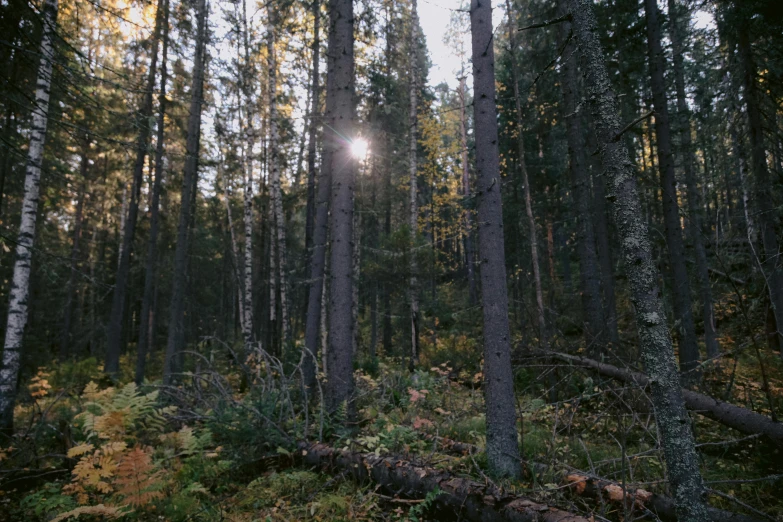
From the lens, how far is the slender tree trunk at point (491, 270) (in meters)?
5.07

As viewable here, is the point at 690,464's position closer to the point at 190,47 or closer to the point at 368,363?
the point at 368,363

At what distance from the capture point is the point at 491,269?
541 centimetres

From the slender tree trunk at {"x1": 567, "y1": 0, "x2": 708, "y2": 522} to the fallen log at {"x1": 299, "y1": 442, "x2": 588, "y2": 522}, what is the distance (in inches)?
39.1

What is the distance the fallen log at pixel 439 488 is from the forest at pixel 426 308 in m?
0.03

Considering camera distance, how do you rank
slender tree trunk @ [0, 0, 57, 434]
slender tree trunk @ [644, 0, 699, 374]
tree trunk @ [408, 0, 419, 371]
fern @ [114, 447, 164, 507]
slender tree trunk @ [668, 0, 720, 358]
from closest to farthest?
1. fern @ [114, 447, 164, 507]
2. slender tree trunk @ [0, 0, 57, 434]
3. slender tree trunk @ [644, 0, 699, 374]
4. slender tree trunk @ [668, 0, 720, 358]
5. tree trunk @ [408, 0, 419, 371]

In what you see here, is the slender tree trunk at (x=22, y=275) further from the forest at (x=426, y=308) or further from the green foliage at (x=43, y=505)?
the green foliage at (x=43, y=505)

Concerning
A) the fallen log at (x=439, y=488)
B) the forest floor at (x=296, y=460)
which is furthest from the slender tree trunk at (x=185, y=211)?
the fallen log at (x=439, y=488)

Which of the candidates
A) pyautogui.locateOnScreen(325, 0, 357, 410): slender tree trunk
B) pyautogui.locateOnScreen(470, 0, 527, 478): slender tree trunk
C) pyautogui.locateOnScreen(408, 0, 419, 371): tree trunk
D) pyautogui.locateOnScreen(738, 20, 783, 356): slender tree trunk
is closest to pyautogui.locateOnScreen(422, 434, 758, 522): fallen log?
pyautogui.locateOnScreen(470, 0, 527, 478): slender tree trunk

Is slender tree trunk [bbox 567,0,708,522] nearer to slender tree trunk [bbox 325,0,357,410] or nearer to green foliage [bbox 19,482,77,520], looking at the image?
slender tree trunk [bbox 325,0,357,410]

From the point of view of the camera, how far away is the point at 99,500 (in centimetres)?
492

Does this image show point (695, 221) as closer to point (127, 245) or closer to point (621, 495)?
point (621, 495)

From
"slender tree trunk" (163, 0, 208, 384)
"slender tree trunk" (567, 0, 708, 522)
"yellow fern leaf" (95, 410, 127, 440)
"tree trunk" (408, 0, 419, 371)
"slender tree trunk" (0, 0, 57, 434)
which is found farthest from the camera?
"tree trunk" (408, 0, 419, 371)

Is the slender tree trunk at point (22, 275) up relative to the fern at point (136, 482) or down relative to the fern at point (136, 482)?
up

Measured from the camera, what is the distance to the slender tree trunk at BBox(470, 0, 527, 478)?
5066mm
